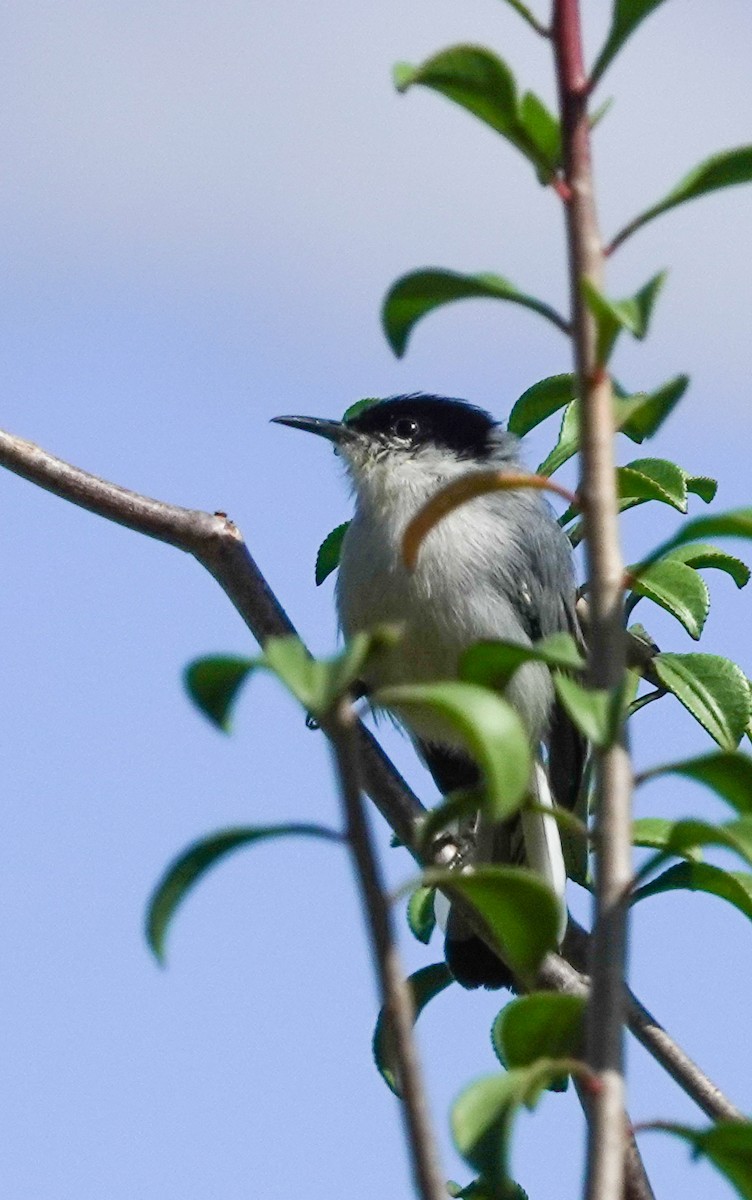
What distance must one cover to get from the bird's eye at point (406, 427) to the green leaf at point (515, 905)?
5464 millimetres

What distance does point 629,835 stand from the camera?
4.34 ft

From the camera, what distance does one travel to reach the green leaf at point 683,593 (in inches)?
152

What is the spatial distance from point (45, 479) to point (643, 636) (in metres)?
1.35

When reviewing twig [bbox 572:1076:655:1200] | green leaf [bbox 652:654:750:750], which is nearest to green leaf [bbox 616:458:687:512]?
green leaf [bbox 652:654:750:750]

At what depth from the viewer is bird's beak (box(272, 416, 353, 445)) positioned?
22.2ft

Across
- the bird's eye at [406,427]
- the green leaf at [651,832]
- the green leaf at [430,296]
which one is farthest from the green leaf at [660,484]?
the bird's eye at [406,427]

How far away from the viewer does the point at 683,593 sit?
153 inches

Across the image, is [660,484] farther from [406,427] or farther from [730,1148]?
[406,427]

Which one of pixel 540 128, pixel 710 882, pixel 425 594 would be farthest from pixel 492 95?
pixel 425 594

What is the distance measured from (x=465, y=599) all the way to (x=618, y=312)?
4.68 meters

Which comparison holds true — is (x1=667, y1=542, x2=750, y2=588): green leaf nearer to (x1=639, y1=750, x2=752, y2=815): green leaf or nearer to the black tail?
the black tail

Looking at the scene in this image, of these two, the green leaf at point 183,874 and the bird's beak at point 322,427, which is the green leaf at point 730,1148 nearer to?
the green leaf at point 183,874

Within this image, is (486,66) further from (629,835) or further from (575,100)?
(629,835)

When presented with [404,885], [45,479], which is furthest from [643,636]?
[404,885]
